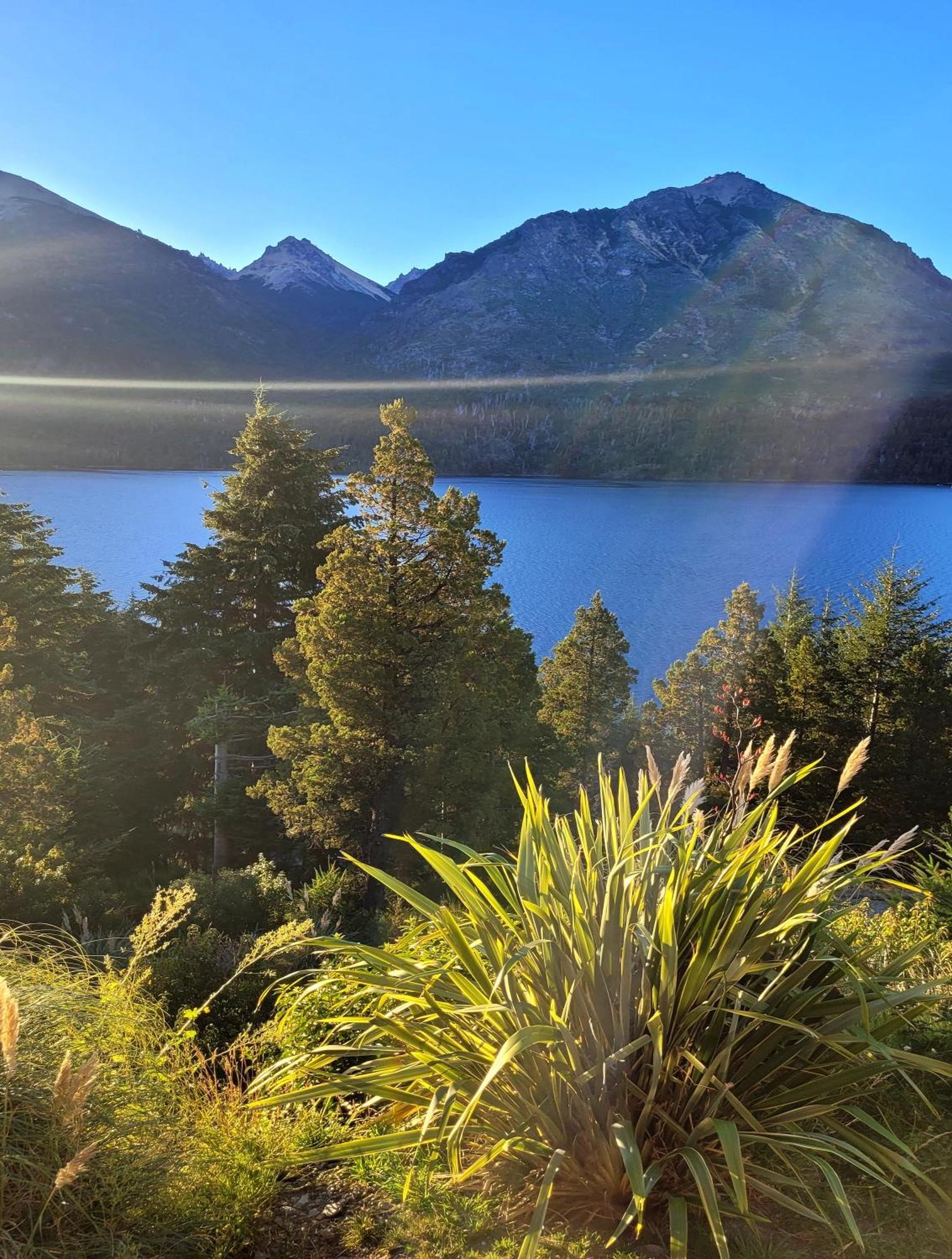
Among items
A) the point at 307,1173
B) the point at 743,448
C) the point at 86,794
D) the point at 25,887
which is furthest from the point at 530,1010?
the point at 743,448

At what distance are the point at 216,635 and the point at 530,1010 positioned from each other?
1756 centimetres

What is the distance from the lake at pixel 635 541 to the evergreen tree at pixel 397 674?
1558 cm

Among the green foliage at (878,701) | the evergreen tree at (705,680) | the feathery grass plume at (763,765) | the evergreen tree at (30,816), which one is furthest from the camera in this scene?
the evergreen tree at (705,680)

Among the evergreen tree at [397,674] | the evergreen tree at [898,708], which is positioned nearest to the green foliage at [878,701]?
the evergreen tree at [898,708]

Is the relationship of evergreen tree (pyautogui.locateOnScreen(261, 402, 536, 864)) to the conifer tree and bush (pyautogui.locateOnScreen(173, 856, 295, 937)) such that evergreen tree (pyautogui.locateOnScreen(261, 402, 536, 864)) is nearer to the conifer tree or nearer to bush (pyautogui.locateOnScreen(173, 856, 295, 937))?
bush (pyautogui.locateOnScreen(173, 856, 295, 937))

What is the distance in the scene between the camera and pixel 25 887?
7.99 metres

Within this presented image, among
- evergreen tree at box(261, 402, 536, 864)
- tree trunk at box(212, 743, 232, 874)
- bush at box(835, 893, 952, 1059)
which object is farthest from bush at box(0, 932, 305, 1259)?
tree trunk at box(212, 743, 232, 874)

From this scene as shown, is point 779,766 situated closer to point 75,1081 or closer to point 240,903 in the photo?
point 75,1081

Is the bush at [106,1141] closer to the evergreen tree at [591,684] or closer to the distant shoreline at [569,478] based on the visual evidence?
the evergreen tree at [591,684]

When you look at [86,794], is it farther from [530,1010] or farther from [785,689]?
[785,689]

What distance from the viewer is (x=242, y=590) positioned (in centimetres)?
1802

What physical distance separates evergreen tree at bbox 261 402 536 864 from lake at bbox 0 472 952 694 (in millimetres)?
15576

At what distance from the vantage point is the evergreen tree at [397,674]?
11.2m

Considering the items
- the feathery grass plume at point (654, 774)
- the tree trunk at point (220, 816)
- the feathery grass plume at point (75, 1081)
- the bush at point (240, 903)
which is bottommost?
the tree trunk at point (220, 816)
